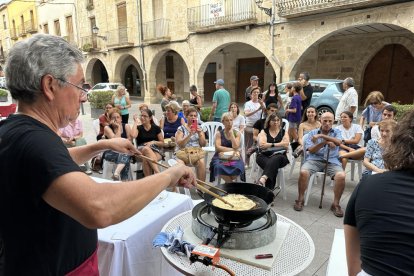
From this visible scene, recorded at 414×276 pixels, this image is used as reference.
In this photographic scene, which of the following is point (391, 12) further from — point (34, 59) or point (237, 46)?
point (34, 59)

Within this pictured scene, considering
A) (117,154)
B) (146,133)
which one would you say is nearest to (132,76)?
(146,133)

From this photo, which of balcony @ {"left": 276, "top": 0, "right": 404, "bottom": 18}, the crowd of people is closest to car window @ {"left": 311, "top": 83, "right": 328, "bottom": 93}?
balcony @ {"left": 276, "top": 0, "right": 404, "bottom": 18}

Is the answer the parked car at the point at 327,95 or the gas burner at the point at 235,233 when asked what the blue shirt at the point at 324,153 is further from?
the parked car at the point at 327,95

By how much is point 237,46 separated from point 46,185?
1479 centimetres

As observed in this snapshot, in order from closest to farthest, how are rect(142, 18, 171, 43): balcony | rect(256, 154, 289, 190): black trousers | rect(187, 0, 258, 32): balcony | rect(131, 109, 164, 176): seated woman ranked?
rect(256, 154, 289, 190): black trousers → rect(131, 109, 164, 176): seated woman → rect(187, 0, 258, 32): balcony → rect(142, 18, 171, 43): balcony

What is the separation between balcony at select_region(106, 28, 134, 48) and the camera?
632 inches

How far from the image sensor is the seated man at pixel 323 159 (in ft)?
11.8

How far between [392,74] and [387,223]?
1246cm

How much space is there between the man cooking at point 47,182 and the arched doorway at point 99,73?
78.9 ft

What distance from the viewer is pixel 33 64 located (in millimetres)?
927

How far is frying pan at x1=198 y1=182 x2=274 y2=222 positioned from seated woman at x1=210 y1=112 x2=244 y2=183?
1.88 metres

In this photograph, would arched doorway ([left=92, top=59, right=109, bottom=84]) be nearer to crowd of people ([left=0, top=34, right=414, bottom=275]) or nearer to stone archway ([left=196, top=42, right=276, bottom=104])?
stone archway ([left=196, top=42, right=276, bottom=104])

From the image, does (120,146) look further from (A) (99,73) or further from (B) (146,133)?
(A) (99,73)

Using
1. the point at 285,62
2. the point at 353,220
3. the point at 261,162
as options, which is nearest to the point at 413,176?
the point at 353,220
